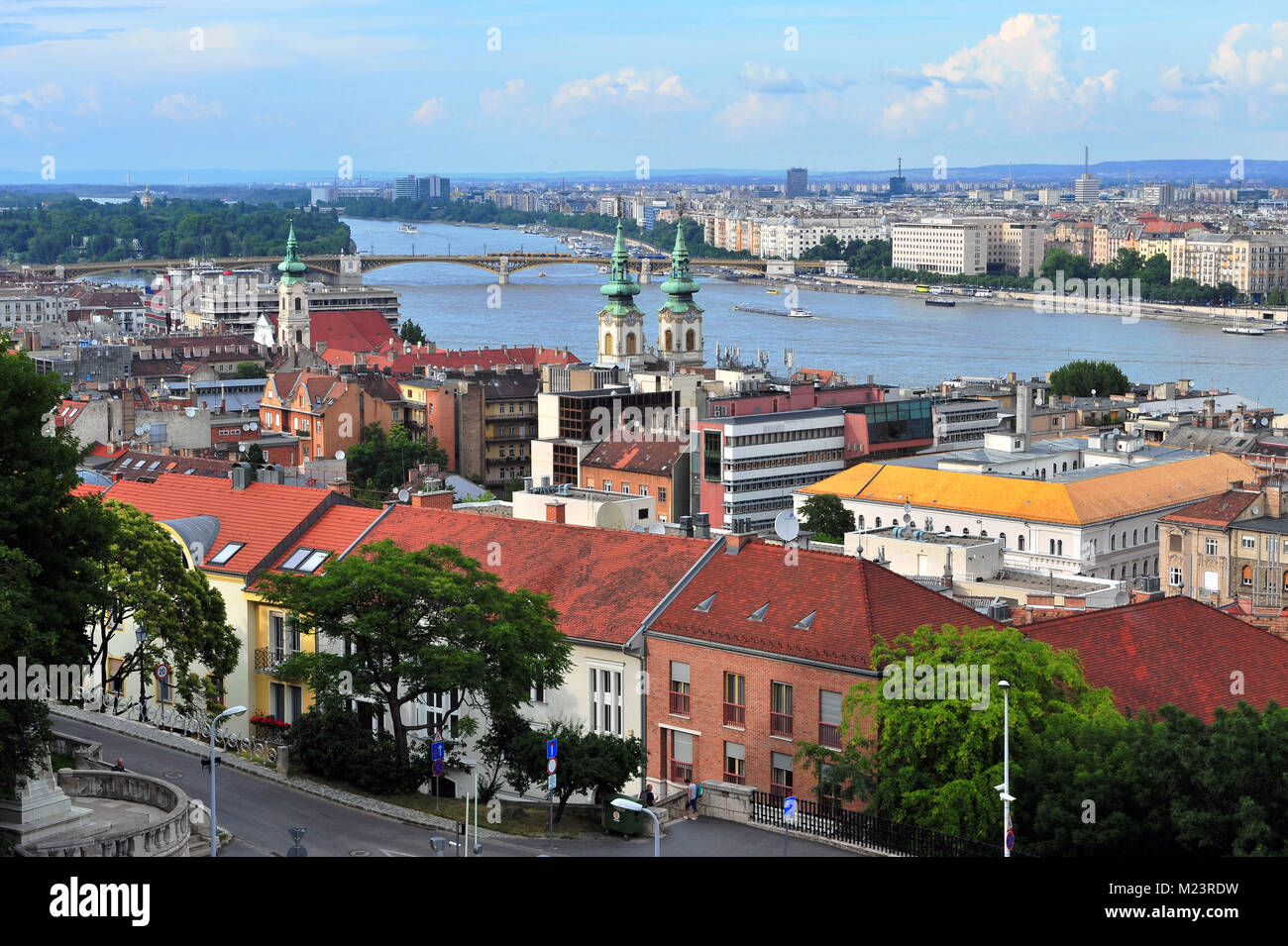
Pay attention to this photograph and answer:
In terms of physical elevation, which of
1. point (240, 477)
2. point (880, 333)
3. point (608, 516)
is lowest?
point (880, 333)

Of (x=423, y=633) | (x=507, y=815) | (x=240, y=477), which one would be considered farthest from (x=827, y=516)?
(x=507, y=815)

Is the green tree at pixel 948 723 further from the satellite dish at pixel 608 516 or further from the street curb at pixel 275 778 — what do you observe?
the satellite dish at pixel 608 516

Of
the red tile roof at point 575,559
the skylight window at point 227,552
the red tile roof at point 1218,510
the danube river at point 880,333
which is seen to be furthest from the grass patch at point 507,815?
the danube river at point 880,333

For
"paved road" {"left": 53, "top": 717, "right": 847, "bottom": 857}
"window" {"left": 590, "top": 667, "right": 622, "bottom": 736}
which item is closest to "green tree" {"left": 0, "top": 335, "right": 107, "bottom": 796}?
"paved road" {"left": 53, "top": 717, "right": 847, "bottom": 857}

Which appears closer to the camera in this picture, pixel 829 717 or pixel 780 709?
pixel 829 717

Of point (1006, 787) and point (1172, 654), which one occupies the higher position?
point (1006, 787)

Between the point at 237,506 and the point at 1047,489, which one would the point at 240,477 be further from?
the point at 1047,489

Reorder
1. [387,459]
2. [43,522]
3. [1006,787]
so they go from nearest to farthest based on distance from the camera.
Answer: [1006,787] → [43,522] → [387,459]
